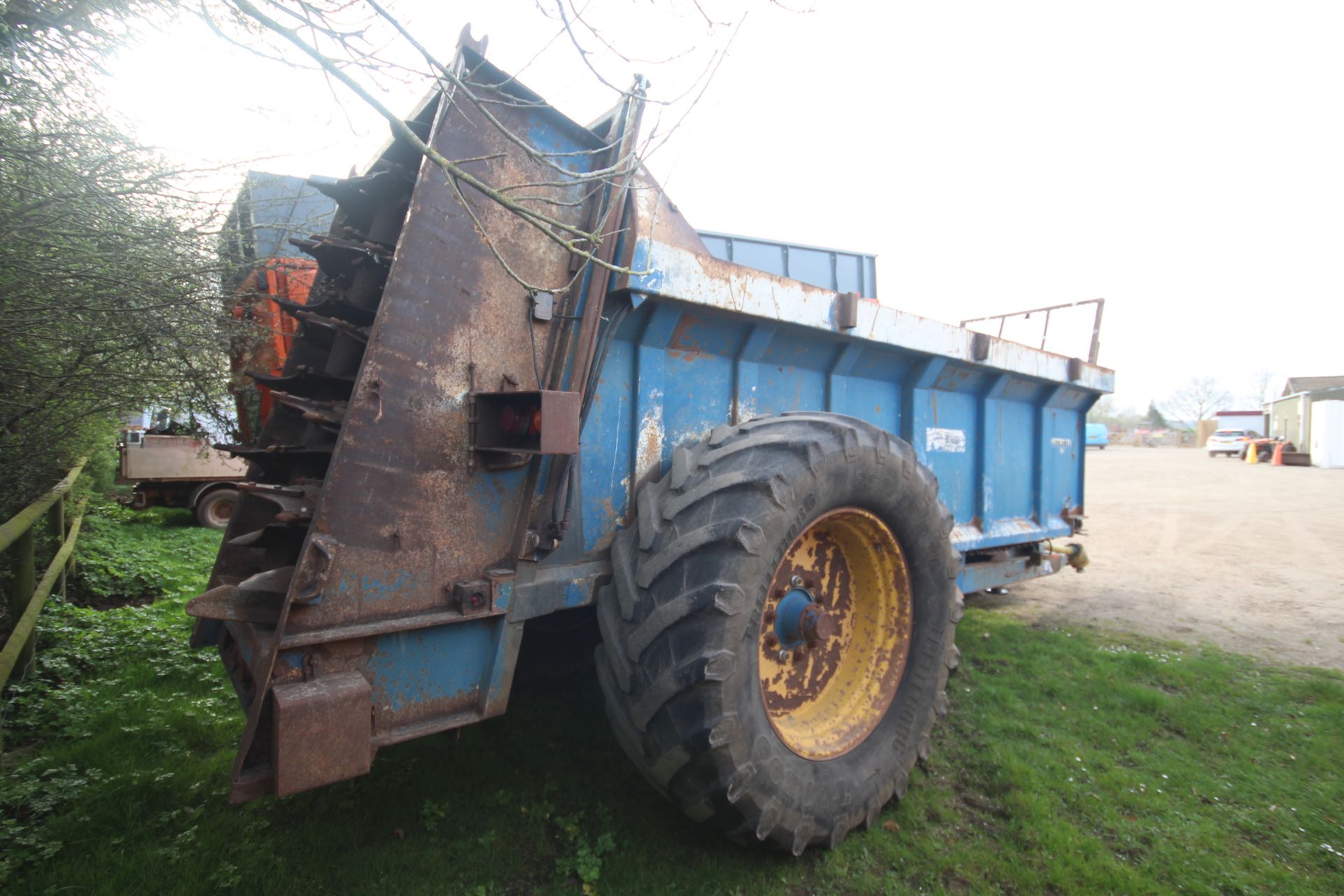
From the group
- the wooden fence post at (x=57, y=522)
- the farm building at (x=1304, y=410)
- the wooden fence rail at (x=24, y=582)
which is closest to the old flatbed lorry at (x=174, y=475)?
the wooden fence post at (x=57, y=522)

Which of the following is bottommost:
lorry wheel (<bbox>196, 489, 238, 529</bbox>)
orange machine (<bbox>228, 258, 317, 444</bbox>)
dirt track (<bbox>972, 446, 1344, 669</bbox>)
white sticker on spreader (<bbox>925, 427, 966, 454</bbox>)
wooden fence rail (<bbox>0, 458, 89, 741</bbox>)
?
dirt track (<bbox>972, 446, 1344, 669</bbox>)

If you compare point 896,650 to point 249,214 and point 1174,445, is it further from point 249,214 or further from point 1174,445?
point 1174,445

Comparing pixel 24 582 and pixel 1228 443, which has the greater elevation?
pixel 1228 443

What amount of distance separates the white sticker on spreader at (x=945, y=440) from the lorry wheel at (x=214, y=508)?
9756 millimetres

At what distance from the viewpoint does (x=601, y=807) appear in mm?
2504

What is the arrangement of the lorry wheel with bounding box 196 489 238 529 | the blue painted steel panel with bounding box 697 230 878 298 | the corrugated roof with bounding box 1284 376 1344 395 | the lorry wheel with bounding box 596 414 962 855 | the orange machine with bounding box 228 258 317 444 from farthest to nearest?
the corrugated roof with bounding box 1284 376 1344 395 < the lorry wheel with bounding box 196 489 238 529 < the blue painted steel panel with bounding box 697 230 878 298 < the orange machine with bounding box 228 258 317 444 < the lorry wheel with bounding box 596 414 962 855

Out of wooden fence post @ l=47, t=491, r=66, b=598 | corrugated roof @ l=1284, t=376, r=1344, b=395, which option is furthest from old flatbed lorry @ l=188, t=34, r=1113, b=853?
corrugated roof @ l=1284, t=376, r=1344, b=395

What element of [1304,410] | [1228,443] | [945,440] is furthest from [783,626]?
[1304,410]

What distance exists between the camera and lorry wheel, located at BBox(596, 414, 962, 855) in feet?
6.54

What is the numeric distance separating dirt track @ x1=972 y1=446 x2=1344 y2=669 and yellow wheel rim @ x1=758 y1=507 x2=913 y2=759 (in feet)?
11.7

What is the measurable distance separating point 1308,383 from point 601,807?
182 ft

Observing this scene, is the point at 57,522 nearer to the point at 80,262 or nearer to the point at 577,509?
the point at 80,262

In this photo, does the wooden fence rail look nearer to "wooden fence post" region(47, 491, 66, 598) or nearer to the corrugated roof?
"wooden fence post" region(47, 491, 66, 598)

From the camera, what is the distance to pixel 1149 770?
3.05 m
